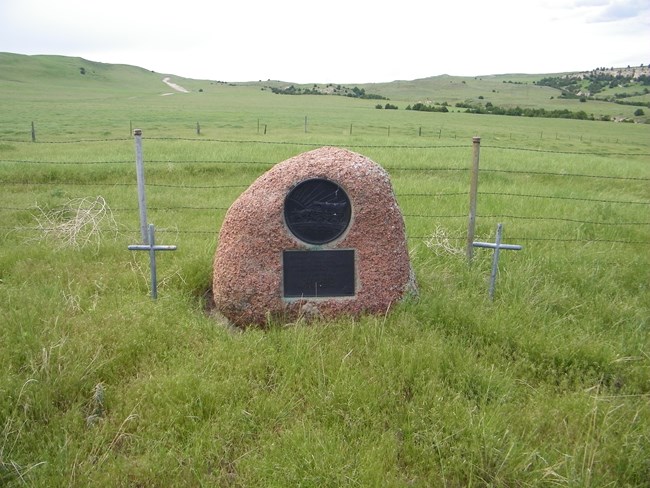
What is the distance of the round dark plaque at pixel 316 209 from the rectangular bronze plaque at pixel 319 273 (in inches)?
6.6

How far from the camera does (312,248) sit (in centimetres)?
516

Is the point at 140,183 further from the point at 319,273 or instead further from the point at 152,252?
the point at 319,273

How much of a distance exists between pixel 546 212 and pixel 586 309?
4377 mm

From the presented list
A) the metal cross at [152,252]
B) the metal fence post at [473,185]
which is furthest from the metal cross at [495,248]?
the metal cross at [152,252]

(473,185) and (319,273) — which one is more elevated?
(473,185)

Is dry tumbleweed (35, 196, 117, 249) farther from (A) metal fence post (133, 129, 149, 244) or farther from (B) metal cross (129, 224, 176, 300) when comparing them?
(B) metal cross (129, 224, 176, 300)

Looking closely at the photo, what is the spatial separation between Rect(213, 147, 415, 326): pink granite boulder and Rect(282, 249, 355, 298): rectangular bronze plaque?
41mm

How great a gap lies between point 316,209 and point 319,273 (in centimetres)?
65

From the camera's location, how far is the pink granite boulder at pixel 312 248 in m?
5.11

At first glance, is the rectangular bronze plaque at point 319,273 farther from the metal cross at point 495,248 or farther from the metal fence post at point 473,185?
Answer: the metal fence post at point 473,185

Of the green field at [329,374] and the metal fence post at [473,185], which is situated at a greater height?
the metal fence post at [473,185]

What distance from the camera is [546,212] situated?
30.8 ft

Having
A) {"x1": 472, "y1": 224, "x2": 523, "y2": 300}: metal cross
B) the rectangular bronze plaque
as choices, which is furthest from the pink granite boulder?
{"x1": 472, "y1": 224, "x2": 523, "y2": 300}: metal cross

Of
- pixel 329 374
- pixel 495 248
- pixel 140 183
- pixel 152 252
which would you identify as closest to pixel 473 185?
pixel 495 248
